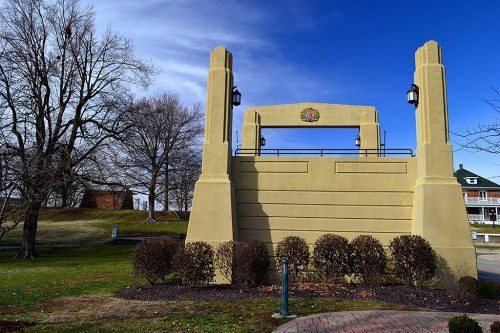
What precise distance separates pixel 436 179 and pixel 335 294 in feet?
16.7

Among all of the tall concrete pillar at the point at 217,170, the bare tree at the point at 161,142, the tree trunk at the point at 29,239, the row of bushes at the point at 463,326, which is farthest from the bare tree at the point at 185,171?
the row of bushes at the point at 463,326

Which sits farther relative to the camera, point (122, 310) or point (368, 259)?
point (368, 259)

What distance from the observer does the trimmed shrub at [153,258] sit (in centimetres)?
1054

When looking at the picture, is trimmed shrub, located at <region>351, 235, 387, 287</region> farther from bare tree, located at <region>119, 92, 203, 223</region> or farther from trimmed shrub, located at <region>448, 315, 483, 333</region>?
bare tree, located at <region>119, 92, 203, 223</region>

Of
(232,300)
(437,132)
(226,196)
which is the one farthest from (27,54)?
(437,132)

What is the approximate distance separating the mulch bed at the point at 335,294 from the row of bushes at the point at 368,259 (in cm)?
39

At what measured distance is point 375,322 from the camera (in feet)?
22.4

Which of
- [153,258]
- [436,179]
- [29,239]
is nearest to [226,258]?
[153,258]

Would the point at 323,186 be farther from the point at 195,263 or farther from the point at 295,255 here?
the point at 195,263

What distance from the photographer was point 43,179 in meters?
7.88

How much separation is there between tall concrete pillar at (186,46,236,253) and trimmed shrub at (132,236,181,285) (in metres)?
1.30

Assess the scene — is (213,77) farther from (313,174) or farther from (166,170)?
(166,170)

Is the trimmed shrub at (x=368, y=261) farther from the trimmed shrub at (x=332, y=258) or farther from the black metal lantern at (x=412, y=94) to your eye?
the black metal lantern at (x=412, y=94)

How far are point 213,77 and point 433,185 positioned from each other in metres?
7.84
